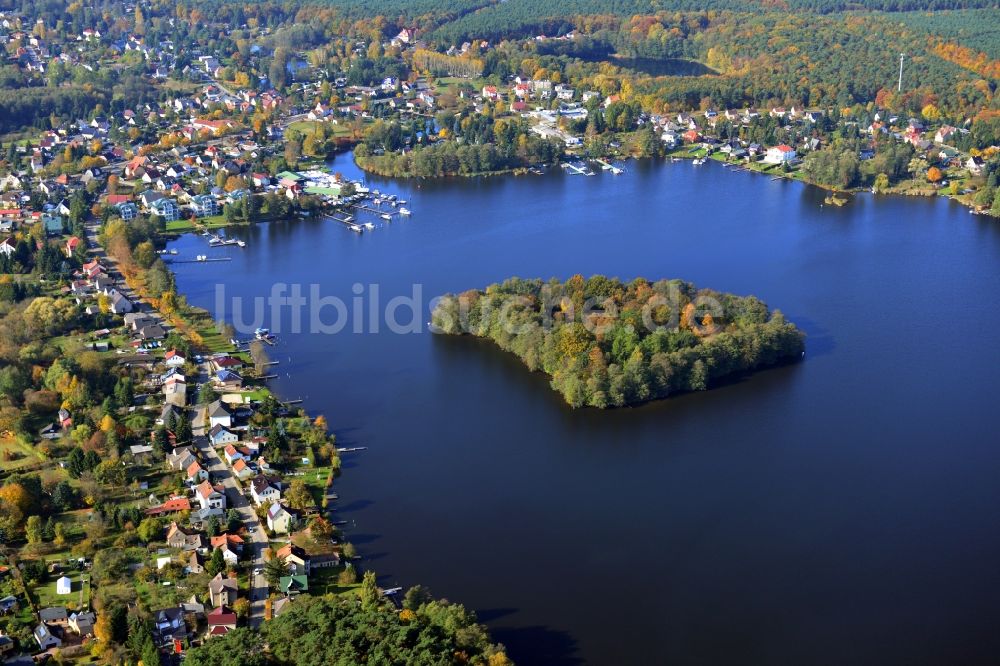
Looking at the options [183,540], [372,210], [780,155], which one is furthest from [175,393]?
[780,155]

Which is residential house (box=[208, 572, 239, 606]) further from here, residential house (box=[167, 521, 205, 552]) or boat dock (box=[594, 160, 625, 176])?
boat dock (box=[594, 160, 625, 176])

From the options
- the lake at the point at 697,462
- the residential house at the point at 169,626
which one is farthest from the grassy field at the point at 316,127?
the residential house at the point at 169,626

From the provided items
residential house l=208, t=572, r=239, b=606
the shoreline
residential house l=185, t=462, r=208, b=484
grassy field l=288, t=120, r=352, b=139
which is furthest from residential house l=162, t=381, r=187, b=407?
grassy field l=288, t=120, r=352, b=139

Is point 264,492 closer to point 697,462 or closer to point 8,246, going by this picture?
point 697,462

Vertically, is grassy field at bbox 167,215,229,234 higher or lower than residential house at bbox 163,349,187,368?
higher

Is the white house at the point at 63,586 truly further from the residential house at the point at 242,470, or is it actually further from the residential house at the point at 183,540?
the residential house at the point at 242,470
